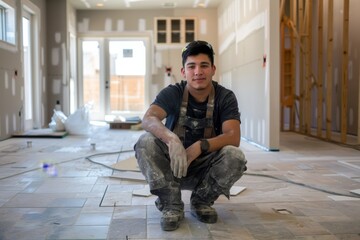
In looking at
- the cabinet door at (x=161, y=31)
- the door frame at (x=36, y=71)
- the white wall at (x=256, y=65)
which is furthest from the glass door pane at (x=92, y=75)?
the white wall at (x=256, y=65)

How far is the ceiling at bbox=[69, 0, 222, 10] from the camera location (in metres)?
8.85

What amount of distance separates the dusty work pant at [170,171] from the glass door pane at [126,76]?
813 centimetres

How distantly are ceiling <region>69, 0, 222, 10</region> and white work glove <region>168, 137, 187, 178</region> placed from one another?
7.44m

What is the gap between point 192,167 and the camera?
7.24 feet

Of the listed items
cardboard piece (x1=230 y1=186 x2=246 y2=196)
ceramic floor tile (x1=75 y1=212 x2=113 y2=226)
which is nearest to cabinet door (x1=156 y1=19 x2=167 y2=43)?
cardboard piece (x1=230 y1=186 x2=246 y2=196)

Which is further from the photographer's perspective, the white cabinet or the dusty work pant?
the white cabinet

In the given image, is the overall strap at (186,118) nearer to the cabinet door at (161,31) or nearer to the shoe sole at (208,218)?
the shoe sole at (208,218)

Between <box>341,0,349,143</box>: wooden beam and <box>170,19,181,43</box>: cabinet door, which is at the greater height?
<box>170,19,181,43</box>: cabinet door

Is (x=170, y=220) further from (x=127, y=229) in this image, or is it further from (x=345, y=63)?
(x=345, y=63)

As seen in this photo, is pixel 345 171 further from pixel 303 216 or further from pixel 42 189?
pixel 42 189

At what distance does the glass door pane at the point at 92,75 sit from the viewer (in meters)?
10.1

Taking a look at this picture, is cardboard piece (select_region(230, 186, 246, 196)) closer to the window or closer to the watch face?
the watch face

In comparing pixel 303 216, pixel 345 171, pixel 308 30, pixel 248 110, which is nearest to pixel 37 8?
pixel 248 110

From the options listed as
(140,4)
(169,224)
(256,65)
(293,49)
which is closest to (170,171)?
(169,224)
